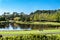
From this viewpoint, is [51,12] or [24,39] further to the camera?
[51,12]

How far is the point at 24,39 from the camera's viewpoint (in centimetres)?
1098

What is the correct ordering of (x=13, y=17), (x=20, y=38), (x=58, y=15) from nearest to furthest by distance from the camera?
(x=20, y=38), (x=58, y=15), (x=13, y=17)

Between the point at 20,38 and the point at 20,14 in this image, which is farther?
the point at 20,14

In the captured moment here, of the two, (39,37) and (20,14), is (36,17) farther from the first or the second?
(39,37)

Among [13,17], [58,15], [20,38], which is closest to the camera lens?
[20,38]

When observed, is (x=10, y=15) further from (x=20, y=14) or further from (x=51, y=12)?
(x=51, y=12)

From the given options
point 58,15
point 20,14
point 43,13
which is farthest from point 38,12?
point 58,15

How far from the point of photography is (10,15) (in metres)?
56.9

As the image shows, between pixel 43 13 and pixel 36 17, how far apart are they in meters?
5.54

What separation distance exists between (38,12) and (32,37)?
160ft

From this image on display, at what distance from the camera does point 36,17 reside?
53969mm

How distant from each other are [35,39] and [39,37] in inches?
10.1

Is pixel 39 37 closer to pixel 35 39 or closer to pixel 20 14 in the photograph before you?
pixel 35 39

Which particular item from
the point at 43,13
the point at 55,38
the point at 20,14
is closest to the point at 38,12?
the point at 43,13
